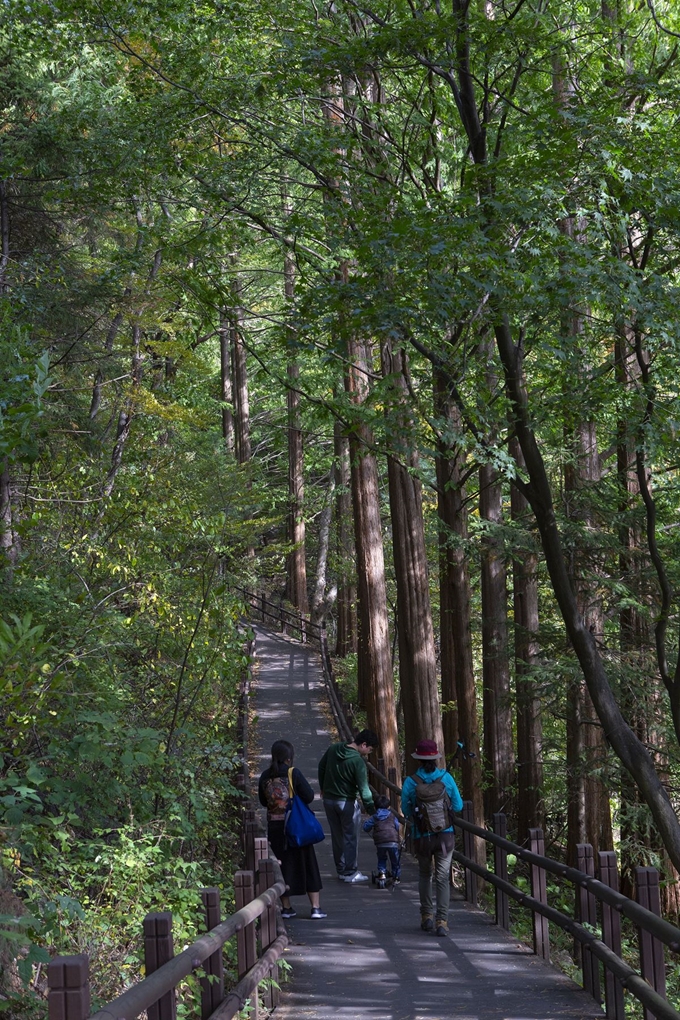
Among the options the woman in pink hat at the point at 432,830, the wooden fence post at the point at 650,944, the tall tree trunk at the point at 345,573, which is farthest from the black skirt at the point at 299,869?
the tall tree trunk at the point at 345,573

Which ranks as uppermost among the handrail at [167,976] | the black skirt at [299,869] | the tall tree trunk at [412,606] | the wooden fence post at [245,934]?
the tall tree trunk at [412,606]

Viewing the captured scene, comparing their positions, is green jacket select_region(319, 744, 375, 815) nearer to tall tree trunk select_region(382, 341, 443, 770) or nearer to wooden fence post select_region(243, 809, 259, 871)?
wooden fence post select_region(243, 809, 259, 871)

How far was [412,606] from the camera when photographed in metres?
15.2

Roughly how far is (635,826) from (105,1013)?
13.5m

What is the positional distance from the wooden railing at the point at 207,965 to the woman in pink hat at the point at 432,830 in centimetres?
145

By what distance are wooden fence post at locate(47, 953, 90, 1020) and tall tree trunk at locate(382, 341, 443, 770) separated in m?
10.7

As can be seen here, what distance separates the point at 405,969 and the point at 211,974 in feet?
11.1

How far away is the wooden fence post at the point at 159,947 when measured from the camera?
423 centimetres

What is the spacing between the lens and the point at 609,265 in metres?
8.23

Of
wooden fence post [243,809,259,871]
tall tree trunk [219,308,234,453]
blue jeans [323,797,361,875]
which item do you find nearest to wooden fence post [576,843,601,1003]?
wooden fence post [243,809,259,871]

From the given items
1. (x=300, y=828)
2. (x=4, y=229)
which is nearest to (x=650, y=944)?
(x=300, y=828)

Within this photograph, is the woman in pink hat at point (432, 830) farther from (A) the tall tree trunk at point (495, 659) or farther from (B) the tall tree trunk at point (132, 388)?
(A) the tall tree trunk at point (495, 659)

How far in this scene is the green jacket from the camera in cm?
1170

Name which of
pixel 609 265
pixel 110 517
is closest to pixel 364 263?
pixel 609 265
